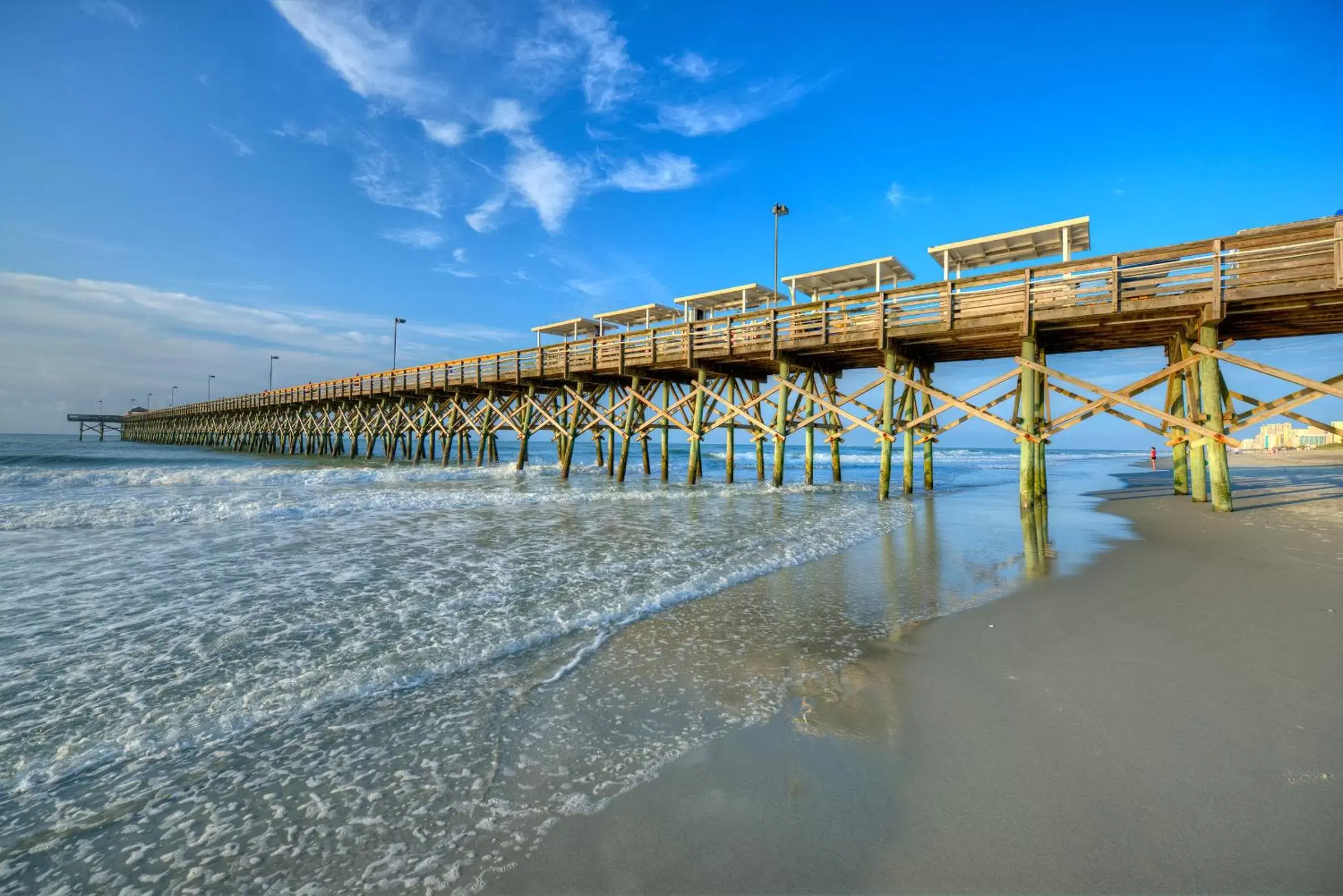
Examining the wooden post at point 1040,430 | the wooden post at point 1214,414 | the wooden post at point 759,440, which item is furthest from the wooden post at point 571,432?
the wooden post at point 1214,414

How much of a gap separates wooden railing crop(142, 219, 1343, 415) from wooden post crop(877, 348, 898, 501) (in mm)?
729

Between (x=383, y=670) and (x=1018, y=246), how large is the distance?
15385 millimetres

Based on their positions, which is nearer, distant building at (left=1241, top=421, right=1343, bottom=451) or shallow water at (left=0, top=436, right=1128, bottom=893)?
shallow water at (left=0, top=436, right=1128, bottom=893)

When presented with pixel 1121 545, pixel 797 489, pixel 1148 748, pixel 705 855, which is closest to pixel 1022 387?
pixel 1121 545

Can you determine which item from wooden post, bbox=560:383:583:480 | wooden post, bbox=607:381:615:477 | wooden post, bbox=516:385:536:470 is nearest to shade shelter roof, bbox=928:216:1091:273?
wooden post, bbox=607:381:615:477

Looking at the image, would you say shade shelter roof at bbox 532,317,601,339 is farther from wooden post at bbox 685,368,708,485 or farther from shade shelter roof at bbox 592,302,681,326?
wooden post at bbox 685,368,708,485

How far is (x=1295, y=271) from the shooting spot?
8742mm

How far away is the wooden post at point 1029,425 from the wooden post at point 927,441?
367cm

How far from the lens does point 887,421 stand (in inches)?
542

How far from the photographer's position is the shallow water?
1970mm

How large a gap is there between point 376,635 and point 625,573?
254cm

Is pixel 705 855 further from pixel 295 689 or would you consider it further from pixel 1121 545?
pixel 1121 545

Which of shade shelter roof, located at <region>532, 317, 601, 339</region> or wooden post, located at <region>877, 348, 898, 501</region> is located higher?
shade shelter roof, located at <region>532, 317, 601, 339</region>

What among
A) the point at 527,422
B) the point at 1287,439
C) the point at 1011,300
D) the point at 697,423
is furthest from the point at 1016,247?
the point at 1287,439
